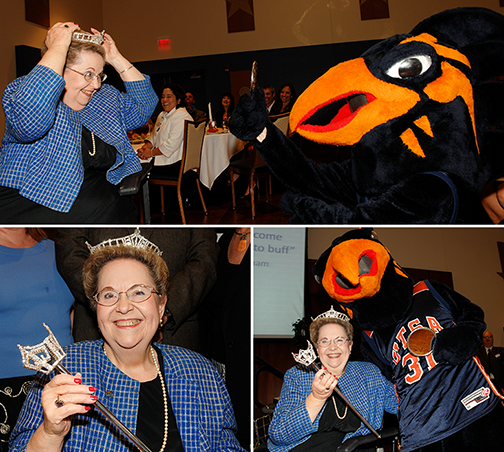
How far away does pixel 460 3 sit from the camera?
7.82m

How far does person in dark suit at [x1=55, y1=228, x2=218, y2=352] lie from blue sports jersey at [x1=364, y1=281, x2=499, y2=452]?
0.43 m

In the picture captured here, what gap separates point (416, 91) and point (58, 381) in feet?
3.80

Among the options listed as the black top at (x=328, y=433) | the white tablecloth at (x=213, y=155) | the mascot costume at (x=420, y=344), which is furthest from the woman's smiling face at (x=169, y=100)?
the black top at (x=328, y=433)

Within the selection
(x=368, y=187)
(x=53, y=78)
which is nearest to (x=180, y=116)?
(x=53, y=78)

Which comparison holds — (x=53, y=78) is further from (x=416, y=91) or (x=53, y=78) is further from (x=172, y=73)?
(x=172, y=73)

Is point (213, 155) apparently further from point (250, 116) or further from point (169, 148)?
point (250, 116)

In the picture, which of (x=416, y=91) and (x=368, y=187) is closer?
(x=416, y=91)

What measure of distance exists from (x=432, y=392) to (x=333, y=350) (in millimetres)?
263

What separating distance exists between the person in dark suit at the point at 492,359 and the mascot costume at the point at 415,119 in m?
0.40

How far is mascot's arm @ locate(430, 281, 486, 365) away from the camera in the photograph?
1.08 meters

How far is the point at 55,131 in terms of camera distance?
5.44 feet

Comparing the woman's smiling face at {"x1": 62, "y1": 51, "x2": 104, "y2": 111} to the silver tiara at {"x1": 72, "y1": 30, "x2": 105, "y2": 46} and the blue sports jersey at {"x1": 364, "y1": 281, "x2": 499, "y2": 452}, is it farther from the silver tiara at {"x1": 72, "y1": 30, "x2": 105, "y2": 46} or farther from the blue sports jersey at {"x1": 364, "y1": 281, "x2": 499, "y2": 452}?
the blue sports jersey at {"x1": 364, "y1": 281, "x2": 499, "y2": 452}

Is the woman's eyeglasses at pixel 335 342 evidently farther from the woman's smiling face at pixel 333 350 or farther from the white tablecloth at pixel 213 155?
the white tablecloth at pixel 213 155

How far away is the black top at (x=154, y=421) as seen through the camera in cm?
99
